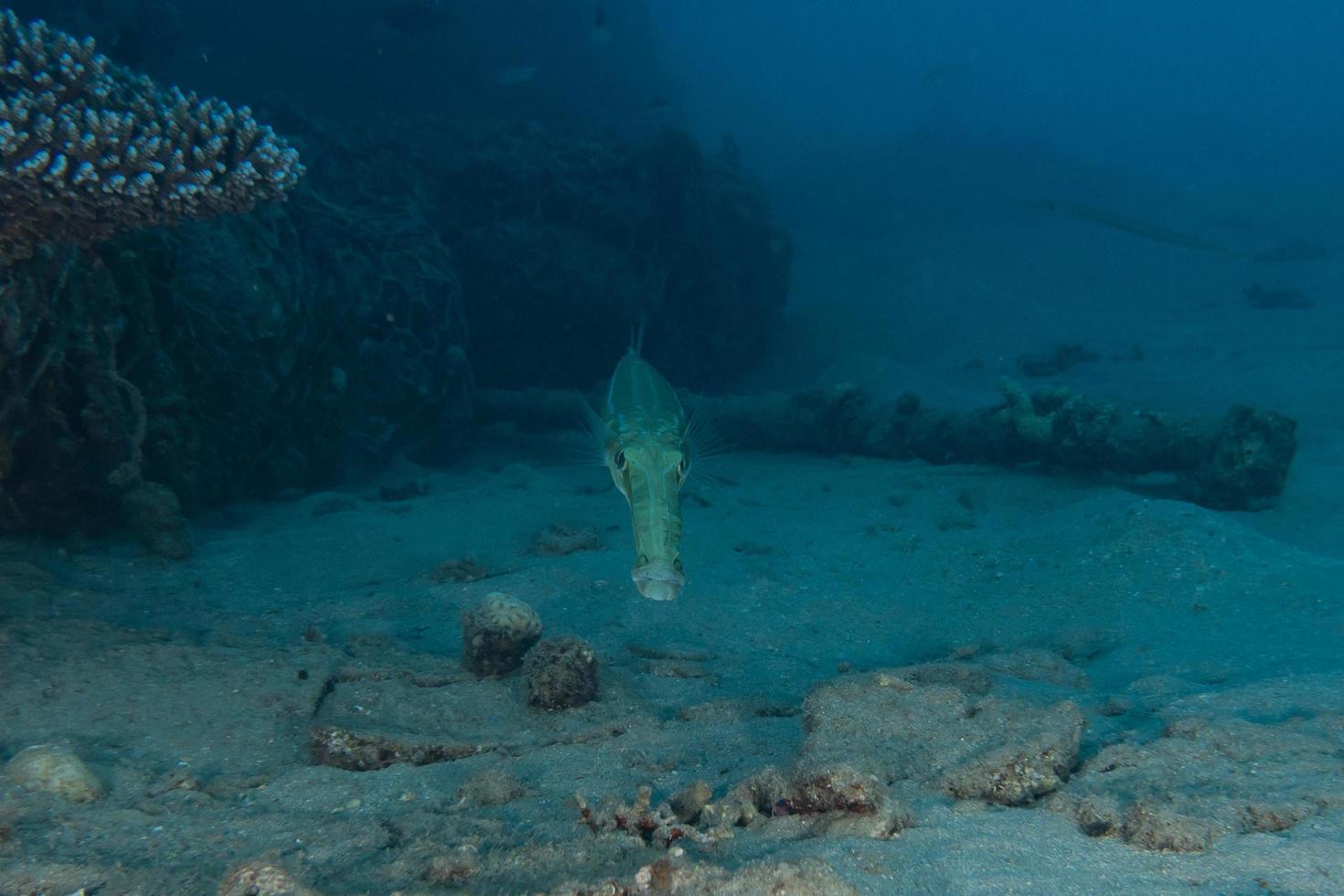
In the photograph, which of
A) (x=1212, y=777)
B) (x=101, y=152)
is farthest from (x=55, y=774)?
(x=1212, y=777)

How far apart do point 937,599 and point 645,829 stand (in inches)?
161

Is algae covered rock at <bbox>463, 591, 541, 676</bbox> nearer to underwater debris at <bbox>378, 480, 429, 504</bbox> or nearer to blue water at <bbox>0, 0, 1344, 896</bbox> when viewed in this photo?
blue water at <bbox>0, 0, 1344, 896</bbox>

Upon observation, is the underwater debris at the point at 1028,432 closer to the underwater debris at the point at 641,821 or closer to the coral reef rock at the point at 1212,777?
the coral reef rock at the point at 1212,777

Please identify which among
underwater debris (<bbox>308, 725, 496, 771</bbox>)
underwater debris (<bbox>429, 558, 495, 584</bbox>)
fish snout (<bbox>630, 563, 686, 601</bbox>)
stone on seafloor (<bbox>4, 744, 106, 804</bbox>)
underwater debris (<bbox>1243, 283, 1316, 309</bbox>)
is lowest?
underwater debris (<bbox>308, 725, 496, 771</bbox>)

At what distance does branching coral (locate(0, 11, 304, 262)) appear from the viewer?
3760 mm

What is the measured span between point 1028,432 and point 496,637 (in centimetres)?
734

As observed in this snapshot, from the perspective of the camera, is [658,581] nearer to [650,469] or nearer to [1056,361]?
[650,469]

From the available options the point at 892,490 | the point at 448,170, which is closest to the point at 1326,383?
the point at 892,490

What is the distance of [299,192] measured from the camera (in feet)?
29.9

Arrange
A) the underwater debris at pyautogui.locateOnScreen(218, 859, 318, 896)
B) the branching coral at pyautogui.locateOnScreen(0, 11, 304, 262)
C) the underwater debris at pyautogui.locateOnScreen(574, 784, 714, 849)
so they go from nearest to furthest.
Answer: the underwater debris at pyautogui.locateOnScreen(218, 859, 318, 896) → the underwater debris at pyautogui.locateOnScreen(574, 784, 714, 849) → the branching coral at pyautogui.locateOnScreen(0, 11, 304, 262)

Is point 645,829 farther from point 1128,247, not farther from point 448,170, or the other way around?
point 1128,247

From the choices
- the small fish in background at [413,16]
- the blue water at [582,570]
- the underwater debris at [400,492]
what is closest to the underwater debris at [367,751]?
the blue water at [582,570]

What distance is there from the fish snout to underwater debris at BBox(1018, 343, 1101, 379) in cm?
1407

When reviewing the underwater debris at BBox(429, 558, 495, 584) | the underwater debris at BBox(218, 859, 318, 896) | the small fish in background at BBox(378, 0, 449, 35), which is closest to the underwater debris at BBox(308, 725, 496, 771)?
the underwater debris at BBox(218, 859, 318, 896)
